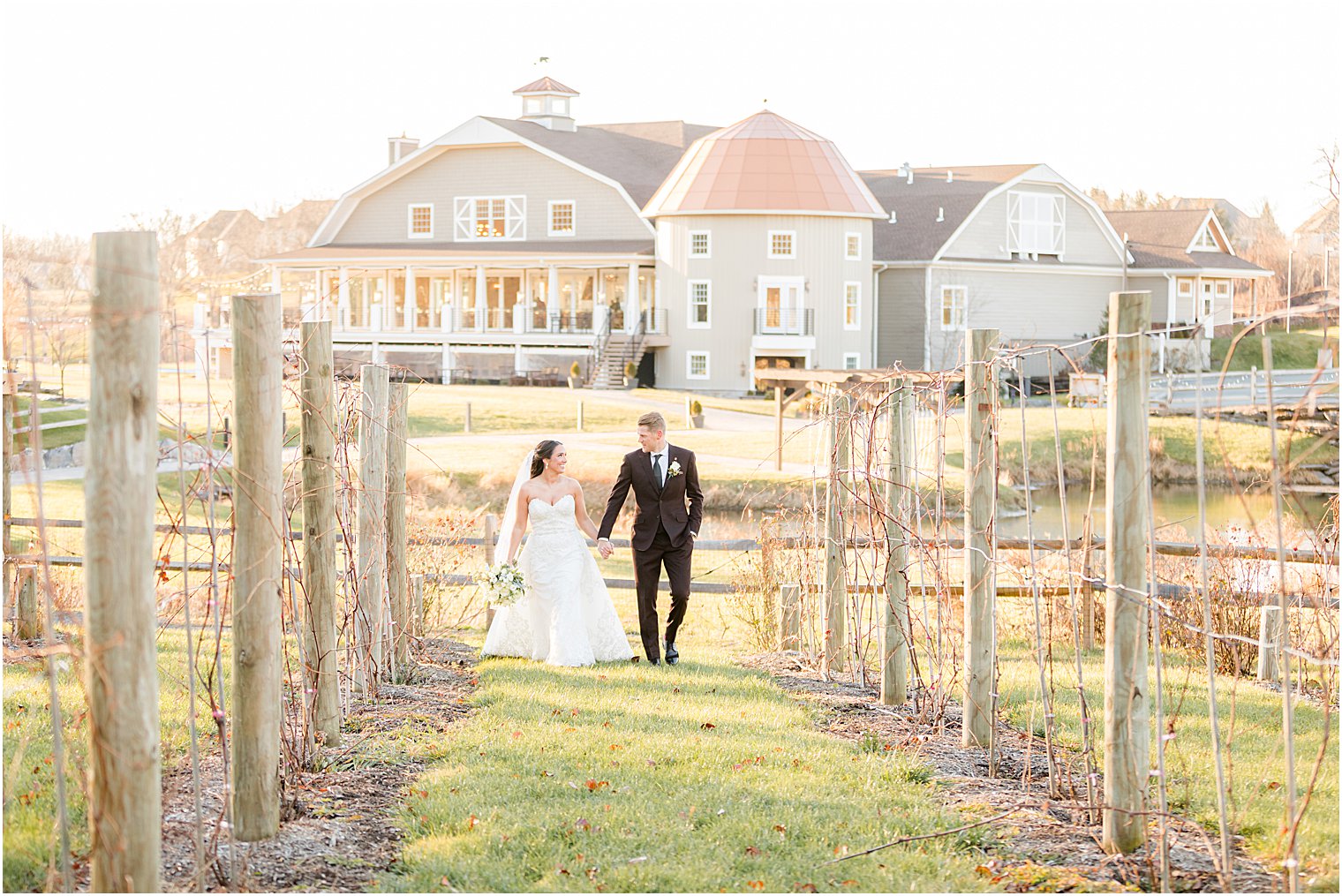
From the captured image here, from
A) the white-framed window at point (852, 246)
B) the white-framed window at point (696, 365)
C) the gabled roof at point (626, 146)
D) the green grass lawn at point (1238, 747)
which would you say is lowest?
the green grass lawn at point (1238, 747)

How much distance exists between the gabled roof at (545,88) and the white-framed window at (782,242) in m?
13.7

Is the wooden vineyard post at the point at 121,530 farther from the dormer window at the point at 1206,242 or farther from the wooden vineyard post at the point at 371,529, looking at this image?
the dormer window at the point at 1206,242

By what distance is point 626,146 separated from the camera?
52.0m

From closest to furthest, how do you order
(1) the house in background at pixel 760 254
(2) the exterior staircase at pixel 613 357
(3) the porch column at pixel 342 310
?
1. (2) the exterior staircase at pixel 613 357
2. (1) the house in background at pixel 760 254
3. (3) the porch column at pixel 342 310

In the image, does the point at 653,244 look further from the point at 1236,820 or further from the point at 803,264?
the point at 1236,820

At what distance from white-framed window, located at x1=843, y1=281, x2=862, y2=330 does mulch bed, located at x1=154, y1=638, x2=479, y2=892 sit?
3792 cm

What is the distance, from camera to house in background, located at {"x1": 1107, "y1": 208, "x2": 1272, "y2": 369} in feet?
171

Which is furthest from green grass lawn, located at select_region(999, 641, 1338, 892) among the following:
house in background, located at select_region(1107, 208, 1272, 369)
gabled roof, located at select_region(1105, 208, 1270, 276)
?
gabled roof, located at select_region(1105, 208, 1270, 276)

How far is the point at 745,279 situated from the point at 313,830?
127 ft

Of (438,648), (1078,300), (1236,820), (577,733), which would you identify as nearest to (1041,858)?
(1236,820)

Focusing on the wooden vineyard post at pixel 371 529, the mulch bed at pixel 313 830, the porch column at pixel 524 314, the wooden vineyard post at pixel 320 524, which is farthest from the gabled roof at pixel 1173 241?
the mulch bed at pixel 313 830

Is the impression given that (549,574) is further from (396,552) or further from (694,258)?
(694,258)

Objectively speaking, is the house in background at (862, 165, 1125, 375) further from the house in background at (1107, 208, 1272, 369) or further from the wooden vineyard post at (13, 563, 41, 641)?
the wooden vineyard post at (13, 563, 41, 641)

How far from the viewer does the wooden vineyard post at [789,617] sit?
1074cm
